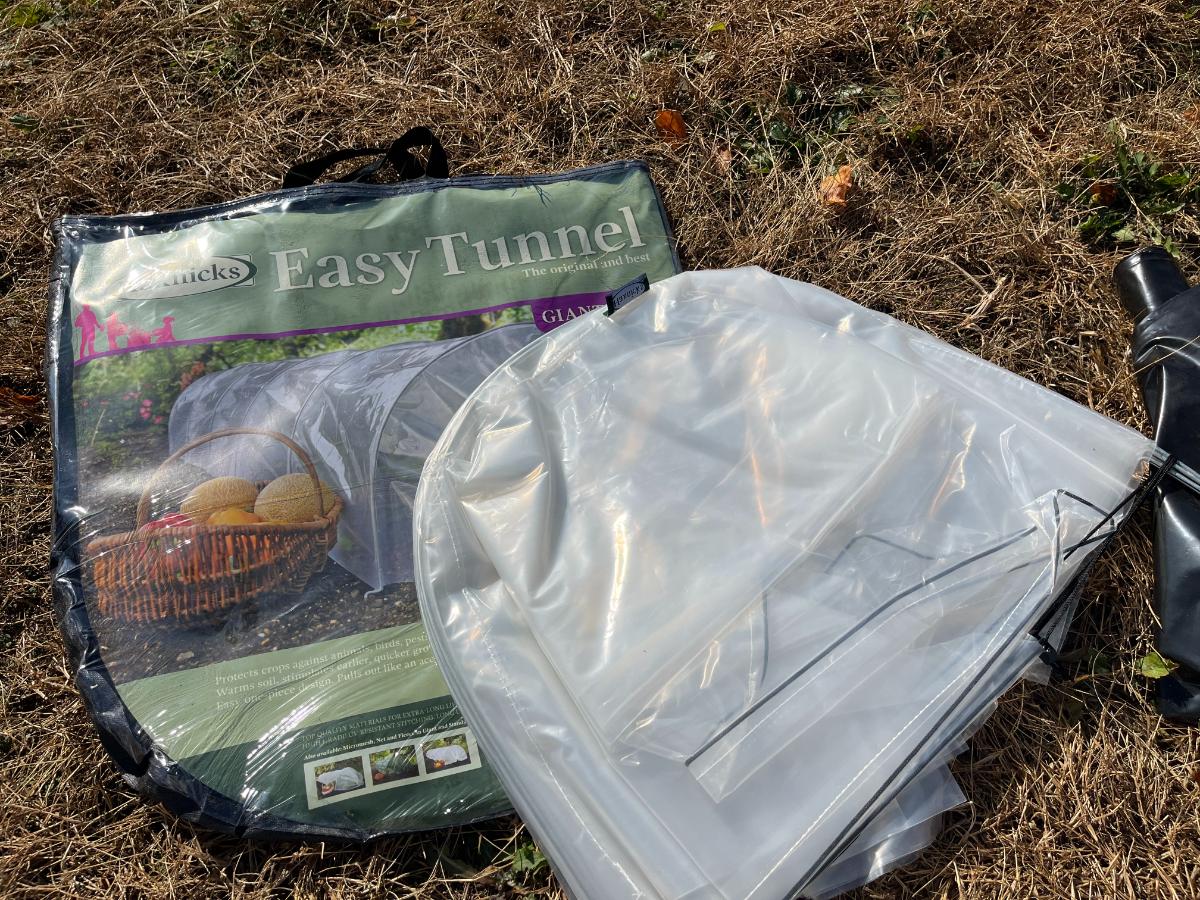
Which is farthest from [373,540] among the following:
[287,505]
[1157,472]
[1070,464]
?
[1157,472]

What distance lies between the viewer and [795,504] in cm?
91

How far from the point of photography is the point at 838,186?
1.37m

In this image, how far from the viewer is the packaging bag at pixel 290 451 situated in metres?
0.96

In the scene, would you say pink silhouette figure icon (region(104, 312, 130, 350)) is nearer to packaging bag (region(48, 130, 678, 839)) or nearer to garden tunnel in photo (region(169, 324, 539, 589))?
packaging bag (region(48, 130, 678, 839))

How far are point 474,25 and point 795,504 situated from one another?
113cm

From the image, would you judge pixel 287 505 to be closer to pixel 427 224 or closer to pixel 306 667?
pixel 306 667

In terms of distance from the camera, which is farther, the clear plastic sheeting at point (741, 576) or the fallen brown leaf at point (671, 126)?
the fallen brown leaf at point (671, 126)

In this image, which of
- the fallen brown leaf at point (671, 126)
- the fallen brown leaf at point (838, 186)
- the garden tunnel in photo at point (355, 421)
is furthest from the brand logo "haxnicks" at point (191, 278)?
the fallen brown leaf at point (838, 186)

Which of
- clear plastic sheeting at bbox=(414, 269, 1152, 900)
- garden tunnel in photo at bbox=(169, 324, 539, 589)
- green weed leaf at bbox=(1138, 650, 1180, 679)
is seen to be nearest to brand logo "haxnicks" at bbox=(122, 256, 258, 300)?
garden tunnel in photo at bbox=(169, 324, 539, 589)

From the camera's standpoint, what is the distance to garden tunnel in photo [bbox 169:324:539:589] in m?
1.05

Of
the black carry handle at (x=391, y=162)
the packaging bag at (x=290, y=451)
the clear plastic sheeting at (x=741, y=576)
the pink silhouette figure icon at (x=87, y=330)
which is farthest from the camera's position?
the black carry handle at (x=391, y=162)

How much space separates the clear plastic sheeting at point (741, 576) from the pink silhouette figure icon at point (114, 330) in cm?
50

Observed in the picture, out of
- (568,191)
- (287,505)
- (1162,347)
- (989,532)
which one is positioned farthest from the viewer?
(568,191)

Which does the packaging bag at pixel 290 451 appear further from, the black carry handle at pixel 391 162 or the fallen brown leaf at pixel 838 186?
the fallen brown leaf at pixel 838 186
